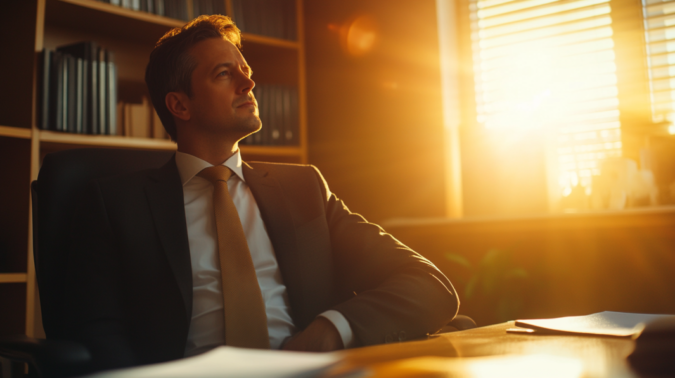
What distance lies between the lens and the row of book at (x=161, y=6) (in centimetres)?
218

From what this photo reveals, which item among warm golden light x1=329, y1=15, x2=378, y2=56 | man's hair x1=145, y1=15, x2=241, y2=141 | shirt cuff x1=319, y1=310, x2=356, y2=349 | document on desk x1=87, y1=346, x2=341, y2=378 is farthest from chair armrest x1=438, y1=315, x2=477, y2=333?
warm golden light x1=329, y1=15, x2=378, y2=56

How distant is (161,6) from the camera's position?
2275mm

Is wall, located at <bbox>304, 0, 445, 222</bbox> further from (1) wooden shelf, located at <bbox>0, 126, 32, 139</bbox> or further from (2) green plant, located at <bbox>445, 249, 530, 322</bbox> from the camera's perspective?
(1) wooden shelf, located at <bbox>0, 126, 32, 139</bbox>

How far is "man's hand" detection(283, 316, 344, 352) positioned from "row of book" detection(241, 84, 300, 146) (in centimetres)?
165

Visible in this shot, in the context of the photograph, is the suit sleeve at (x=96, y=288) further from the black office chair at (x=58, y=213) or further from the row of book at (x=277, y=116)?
the row of book at (x=277, y=116)

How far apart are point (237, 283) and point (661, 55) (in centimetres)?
198

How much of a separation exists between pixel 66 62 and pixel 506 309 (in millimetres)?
1929

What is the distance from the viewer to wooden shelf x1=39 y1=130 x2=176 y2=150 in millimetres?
1955

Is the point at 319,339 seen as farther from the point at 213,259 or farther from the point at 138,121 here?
the point at 138,121

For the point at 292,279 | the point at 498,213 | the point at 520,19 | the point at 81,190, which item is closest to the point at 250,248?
the point at 292,279

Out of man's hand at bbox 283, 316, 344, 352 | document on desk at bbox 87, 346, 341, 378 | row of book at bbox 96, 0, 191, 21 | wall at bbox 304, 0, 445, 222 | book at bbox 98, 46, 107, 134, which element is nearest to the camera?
document on desk at bbox 87, 346, 341, 378

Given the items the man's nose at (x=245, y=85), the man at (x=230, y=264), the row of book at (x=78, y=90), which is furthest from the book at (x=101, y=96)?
the man's nose at (x=245, y=85)

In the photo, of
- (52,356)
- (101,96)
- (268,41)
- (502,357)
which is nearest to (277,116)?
(268,41)

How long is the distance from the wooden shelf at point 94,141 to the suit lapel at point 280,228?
957 millimetres
